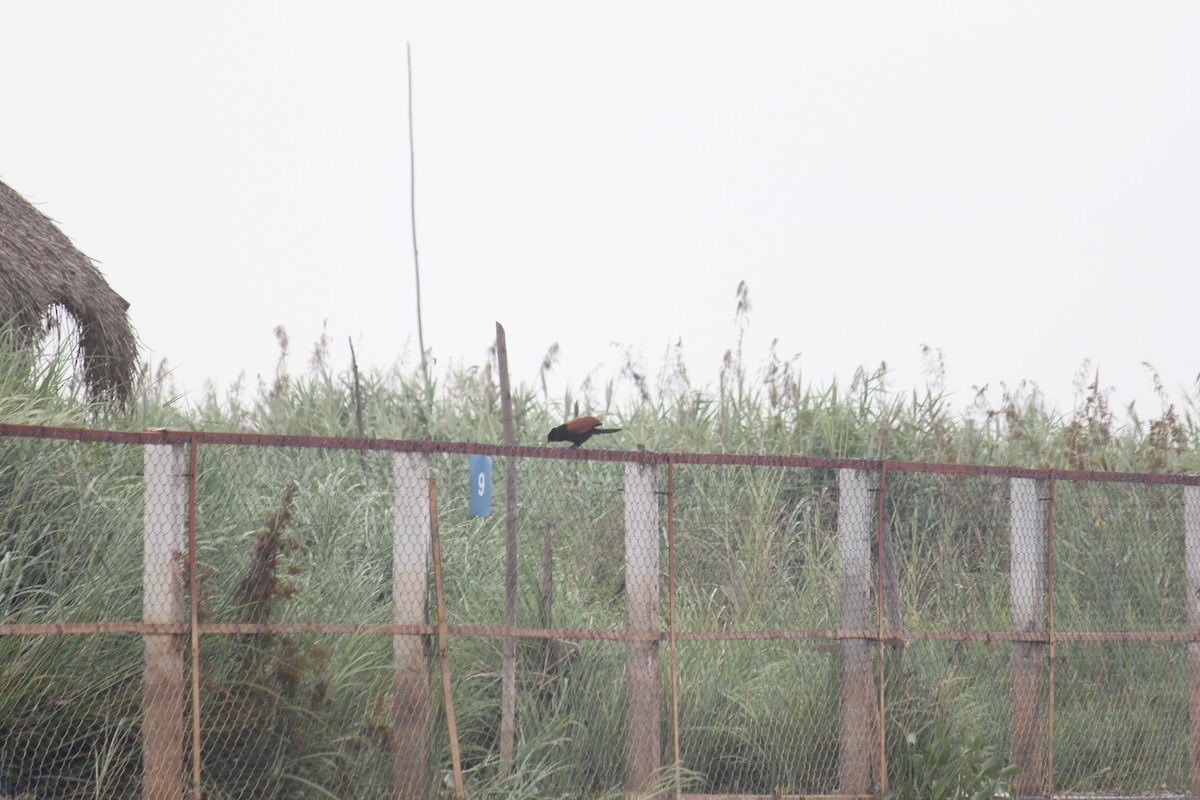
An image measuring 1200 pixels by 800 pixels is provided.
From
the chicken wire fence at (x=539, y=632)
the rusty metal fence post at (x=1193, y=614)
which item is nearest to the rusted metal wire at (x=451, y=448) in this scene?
the chicken wire fence at (x=539, y=632)

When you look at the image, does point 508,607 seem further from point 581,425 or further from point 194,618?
point 194,618

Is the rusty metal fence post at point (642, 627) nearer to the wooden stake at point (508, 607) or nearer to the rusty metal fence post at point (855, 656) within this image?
the wooden stake at point (508, 607)

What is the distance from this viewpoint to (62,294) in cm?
953

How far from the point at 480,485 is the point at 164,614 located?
1460 millimetres

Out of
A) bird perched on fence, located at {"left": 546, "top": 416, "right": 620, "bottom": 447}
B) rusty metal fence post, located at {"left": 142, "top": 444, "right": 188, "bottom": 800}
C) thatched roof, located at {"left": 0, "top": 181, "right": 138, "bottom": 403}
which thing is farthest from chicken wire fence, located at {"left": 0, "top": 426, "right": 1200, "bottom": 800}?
thatched roof, located at {"left": 0, "top": 181, "right": 138, "bottom": 403}

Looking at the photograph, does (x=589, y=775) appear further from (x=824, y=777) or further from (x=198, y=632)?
(x=198, y=632)

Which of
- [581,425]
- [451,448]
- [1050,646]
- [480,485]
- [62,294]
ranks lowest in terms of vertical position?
[1050,646]

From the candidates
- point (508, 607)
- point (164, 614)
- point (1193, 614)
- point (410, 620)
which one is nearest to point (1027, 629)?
point (1193, 614)

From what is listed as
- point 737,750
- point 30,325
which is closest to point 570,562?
point 737,750

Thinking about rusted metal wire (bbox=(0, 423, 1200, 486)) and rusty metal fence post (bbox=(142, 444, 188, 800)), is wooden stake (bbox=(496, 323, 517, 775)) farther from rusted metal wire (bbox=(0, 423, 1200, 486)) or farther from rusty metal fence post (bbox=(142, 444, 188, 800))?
rusty metal fence post (bbox=(142, 444, 188, 800))

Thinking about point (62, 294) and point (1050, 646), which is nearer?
point (1050, 646)

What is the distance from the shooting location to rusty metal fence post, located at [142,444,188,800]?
17.4 feet

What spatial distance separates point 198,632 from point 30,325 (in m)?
4.39

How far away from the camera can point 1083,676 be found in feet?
27.7
